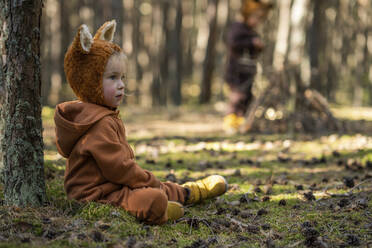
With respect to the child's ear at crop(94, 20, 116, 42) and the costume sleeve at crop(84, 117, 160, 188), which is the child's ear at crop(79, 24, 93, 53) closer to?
the child's ear at crop(94, 20, 116, 42)

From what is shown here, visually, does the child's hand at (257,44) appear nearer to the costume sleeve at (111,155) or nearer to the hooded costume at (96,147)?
the hooded costume at (96,147)

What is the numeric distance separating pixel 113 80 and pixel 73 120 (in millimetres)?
458

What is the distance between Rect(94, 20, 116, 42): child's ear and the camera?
3054 mm

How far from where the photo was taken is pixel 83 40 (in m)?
2.79

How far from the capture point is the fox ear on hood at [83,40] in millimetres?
2758

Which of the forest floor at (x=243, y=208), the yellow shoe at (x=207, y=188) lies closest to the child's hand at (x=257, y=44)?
the forest floor at (x=243, y=208)

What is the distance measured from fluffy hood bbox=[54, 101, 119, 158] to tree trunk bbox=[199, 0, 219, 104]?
46.7 ft

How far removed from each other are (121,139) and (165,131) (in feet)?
19.7

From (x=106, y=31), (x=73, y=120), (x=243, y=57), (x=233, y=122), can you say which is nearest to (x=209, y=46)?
(x=243, y=57)

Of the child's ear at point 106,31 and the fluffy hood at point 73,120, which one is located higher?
the child's ear at point 106,31

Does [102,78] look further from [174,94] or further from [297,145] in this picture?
[174,94]

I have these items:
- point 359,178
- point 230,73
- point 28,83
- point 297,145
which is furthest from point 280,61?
point 28,83

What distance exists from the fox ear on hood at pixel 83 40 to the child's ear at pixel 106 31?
23cm

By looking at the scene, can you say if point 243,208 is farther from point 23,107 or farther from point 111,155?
point 23,107
